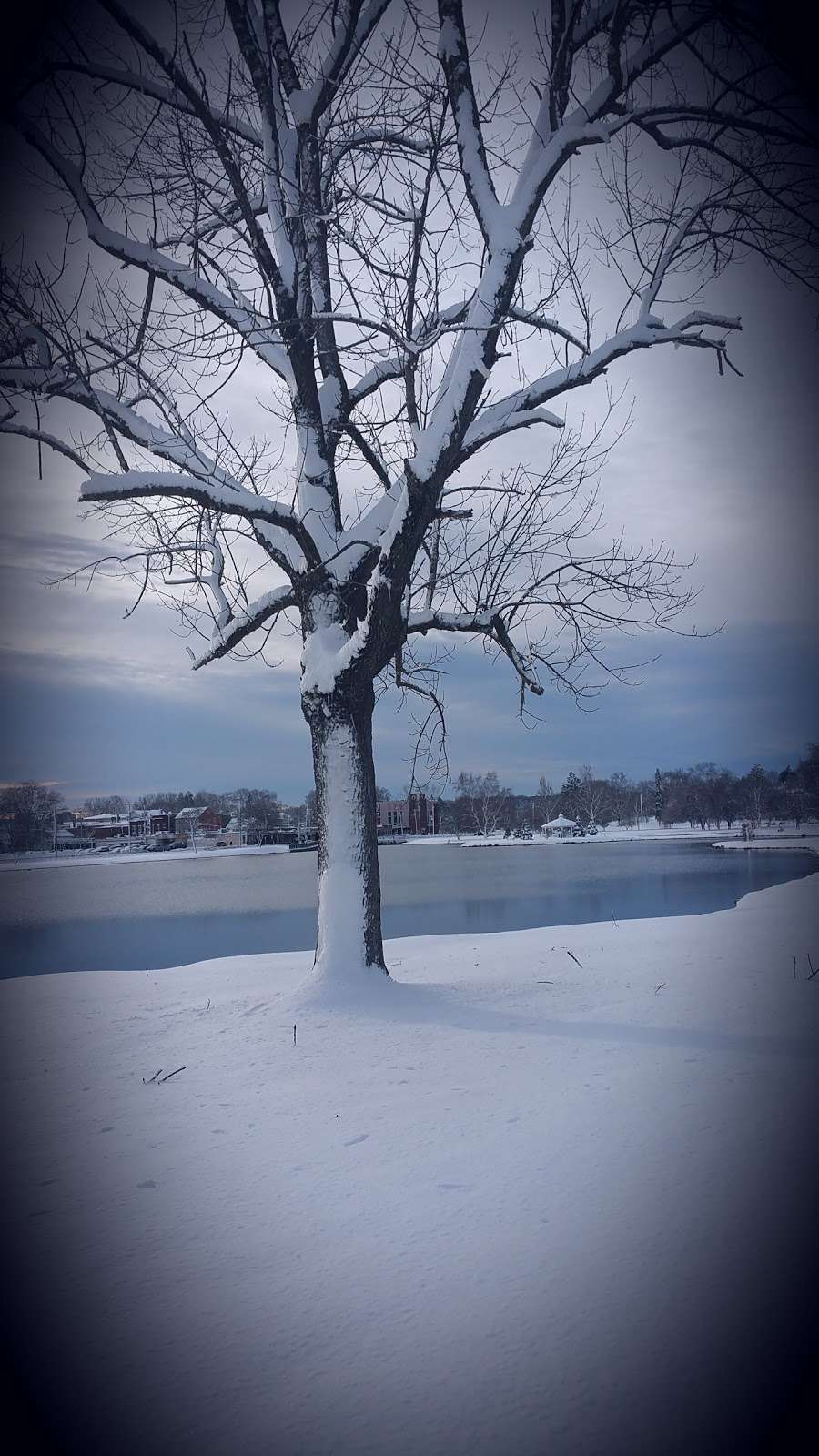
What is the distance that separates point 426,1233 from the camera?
9.19 feet

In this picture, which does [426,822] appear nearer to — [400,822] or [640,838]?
[400,822]

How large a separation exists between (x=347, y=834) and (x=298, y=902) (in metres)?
23.8

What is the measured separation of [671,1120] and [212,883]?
135 ft

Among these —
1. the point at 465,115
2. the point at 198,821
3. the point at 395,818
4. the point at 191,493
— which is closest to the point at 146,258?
the point at 191,493

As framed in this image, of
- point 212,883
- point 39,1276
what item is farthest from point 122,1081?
point 212,883

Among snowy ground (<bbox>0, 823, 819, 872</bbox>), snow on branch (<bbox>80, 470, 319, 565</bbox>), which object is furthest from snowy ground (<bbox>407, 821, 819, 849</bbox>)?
snow on branch (<bbox>80, 470, 319, 565</bbox>)

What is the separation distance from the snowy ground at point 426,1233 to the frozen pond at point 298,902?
45.3 ft

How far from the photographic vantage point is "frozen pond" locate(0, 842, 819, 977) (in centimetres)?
2002

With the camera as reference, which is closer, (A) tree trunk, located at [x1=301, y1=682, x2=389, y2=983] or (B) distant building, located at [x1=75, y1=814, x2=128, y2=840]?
(A) tree trunk, located at [x1=301, y1=682, x2=389, y2=983]

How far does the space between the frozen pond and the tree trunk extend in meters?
11.9

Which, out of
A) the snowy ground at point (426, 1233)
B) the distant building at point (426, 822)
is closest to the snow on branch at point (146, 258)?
the snowy ground at point (426, 1233)

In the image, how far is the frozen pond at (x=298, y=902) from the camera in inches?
788

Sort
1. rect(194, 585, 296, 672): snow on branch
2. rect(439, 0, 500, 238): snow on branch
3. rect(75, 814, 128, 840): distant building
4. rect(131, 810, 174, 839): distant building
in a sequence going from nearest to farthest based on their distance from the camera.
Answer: rect(439, 0, 500, 238): snow on branch
rect(194, 585, 296, 672): snow on branch
rect(75, 814, 128, 840): distant building
rect(131, 810, 174, 839): distant building

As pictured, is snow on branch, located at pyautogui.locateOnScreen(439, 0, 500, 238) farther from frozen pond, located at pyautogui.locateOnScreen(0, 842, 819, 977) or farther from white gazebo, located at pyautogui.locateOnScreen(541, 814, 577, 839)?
white gazebo, located at pyautogui.locateOnScreen(541, 814, 577, 839)
